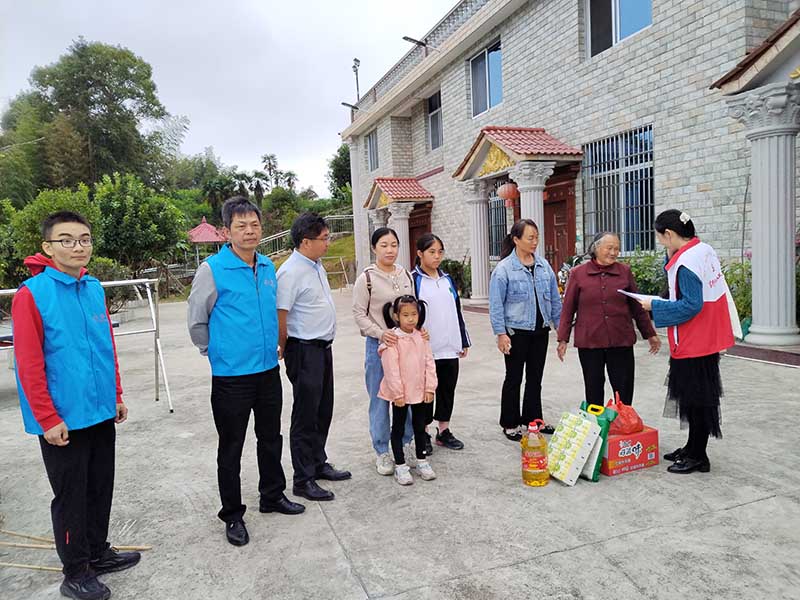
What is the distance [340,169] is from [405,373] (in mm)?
43010

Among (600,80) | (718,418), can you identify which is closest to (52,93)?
(600,80)

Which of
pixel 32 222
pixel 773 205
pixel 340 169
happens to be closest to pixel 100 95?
pixel 340 169

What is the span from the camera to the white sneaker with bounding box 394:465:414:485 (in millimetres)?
3680

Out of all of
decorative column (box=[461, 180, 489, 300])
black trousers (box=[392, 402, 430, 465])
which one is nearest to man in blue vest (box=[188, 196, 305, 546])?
black trousers (box=[392, 402, 430, 465])

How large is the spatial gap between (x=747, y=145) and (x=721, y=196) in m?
0.77

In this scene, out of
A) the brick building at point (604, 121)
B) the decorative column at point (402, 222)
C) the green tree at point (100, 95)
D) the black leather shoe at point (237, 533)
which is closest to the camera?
the black leather shoe at point (237, 533)

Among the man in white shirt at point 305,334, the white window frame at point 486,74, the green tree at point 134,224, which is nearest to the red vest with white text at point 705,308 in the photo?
the man in white shirt at point 305,334

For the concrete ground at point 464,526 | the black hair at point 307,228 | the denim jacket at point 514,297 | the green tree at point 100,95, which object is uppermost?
the green tree at point 100,95

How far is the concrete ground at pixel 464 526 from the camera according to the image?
2.55m

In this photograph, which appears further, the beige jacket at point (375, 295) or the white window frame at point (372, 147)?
the white window frame at point (372, 147)

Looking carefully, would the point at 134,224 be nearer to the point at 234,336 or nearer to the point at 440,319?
the point at 440,319

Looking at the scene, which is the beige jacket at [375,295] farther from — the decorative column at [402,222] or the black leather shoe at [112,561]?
the decorative column at [402,222]

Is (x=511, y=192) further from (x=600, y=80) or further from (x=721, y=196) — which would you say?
(x=721, y=196)

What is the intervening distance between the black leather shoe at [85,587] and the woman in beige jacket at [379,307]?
1.76 metres
